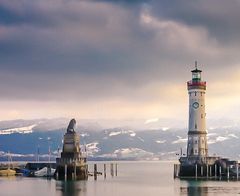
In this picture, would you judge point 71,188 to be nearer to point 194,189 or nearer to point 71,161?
point 71,161

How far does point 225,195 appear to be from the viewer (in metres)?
103

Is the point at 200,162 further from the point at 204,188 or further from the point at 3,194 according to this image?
the point at 3,194

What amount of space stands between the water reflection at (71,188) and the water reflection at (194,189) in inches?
683

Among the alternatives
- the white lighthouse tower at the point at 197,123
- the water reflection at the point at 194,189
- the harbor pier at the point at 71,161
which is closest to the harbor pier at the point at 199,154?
the white lighthouse tower at the point at 197,123

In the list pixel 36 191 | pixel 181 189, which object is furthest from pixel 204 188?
pixel 36 191

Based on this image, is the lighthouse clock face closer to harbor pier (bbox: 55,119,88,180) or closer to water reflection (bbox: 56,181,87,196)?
harbor pier (bbox: 55,119,88,180)

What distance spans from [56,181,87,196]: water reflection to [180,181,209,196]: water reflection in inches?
683

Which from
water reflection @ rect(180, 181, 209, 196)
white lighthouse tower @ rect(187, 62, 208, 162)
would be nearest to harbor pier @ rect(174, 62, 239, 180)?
white lighthouse tower @ rect(187, 62, 208, 162)

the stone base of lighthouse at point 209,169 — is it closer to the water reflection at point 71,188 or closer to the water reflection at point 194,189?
the water reflection at point 194,189

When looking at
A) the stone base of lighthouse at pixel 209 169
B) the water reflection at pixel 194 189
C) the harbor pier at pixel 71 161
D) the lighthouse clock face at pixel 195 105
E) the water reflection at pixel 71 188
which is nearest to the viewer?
the water reflection at pixel 194 189

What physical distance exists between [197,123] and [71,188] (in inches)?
1331

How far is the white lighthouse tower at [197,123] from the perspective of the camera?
138 metres

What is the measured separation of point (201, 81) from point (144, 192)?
35096mm

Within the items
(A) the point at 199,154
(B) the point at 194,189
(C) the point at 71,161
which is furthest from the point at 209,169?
(C) the point at 71,161
